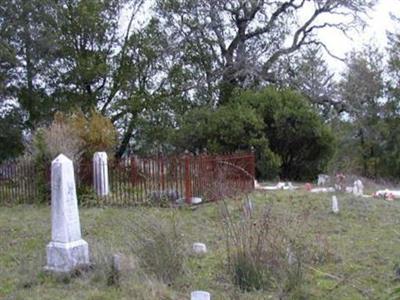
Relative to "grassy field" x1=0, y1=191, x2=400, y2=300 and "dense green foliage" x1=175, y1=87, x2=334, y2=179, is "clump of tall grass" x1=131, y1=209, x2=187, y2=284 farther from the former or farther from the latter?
"dense green foliage" x1=175, y1=87, x2=334, y2=179

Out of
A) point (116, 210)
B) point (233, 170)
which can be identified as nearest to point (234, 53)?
point (233, 170)

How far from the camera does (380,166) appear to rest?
26.4 metres

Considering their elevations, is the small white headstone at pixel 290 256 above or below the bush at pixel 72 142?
below

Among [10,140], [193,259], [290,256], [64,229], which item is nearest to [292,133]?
[10,140]

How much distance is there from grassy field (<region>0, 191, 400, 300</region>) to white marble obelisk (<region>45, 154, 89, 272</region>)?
0.58 ft

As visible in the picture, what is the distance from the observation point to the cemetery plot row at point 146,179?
41.5 ft

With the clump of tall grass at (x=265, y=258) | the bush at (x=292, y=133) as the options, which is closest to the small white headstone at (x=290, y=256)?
the clump of tall grass at (x=265, y=258)

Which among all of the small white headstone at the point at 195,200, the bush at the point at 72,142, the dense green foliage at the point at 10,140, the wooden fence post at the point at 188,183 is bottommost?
the small white headstone at the point at 195,200

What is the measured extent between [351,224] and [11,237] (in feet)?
19.5

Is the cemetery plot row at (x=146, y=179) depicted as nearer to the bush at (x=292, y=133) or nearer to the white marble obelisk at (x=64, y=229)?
the white marble obelisk at (x=64, y=229)

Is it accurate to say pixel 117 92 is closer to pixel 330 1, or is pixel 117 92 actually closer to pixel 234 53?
pixel 234 53

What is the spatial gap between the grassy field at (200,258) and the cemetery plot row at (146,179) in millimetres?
1245

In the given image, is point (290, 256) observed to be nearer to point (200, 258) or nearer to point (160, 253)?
point (160, 253)

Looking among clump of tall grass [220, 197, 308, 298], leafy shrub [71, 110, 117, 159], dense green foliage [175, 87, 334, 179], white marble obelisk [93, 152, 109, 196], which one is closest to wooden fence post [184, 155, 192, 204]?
white marble obelisk [93, 152, 109, 196]
